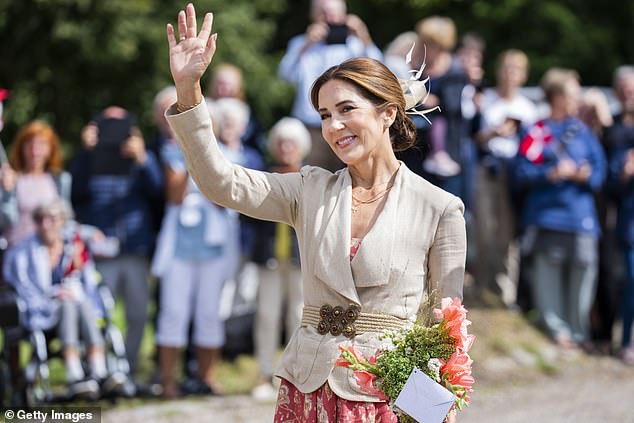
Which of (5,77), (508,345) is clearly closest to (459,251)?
(508,345)

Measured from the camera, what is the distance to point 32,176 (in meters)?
8.55

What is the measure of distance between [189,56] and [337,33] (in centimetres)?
552

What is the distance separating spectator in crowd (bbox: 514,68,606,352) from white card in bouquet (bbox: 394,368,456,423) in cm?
648

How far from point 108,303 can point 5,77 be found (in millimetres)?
8865

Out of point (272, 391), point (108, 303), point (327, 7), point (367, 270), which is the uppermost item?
point (327, 7)

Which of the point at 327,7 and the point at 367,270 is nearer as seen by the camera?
the point at 367,270

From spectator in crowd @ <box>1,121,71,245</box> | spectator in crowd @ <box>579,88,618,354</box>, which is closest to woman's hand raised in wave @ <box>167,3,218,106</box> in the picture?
spectator in crowd @ <box>1,121,71,245</box>

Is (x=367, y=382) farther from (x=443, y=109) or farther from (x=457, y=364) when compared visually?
(x=443, y=109)

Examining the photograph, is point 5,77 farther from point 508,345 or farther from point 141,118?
point 508,345

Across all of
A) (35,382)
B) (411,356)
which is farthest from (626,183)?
(411,356)

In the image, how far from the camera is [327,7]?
9234 millimetres

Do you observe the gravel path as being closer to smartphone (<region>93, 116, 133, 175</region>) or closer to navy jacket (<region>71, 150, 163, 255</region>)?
navy jacket (<region>71, 150, 163, 255</region>)

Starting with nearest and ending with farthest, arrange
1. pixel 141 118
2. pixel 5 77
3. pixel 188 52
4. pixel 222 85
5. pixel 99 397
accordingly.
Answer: pixel 188 52, pixel 99 397, pixel 222 85, pixel 5 77, pixel 141 118

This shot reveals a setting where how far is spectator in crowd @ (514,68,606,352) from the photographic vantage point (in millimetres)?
10023
